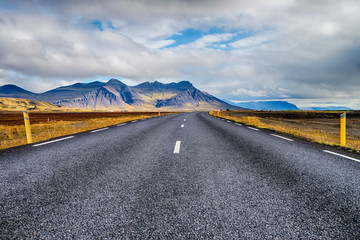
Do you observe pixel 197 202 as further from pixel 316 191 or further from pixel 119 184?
pixel 316 191

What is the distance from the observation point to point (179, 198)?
111 inches

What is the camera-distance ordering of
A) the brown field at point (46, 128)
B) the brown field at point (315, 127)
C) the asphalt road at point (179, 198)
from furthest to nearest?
the brown field at point (46, 128)
the brown field at point (315, 127)
the asphalt road at point (179, 198)

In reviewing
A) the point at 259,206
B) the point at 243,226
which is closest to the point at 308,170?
the point at 259,206

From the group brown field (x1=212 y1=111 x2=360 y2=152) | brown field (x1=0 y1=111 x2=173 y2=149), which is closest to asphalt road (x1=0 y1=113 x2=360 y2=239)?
brown field (x1=212 y1=111 x2=360 y2=152)

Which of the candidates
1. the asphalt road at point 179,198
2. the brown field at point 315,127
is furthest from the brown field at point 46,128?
the brown field at point 315,127

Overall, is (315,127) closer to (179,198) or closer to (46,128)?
(179,198)

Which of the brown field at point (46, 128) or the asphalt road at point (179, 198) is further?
the brown field at point (46, 128)

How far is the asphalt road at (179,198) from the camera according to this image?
209 centimetres

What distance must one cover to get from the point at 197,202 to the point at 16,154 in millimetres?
5404

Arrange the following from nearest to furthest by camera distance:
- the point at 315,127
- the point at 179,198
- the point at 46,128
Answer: the point at 179,198 < the point at 46,128 < the point at 315,127

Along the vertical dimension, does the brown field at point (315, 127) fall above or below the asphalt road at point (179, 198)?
below

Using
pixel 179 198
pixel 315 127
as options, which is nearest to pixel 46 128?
pixel 179 198

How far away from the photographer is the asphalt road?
6.86 feet

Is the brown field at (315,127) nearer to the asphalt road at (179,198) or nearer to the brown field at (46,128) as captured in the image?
the asphalt road at (179,198)
